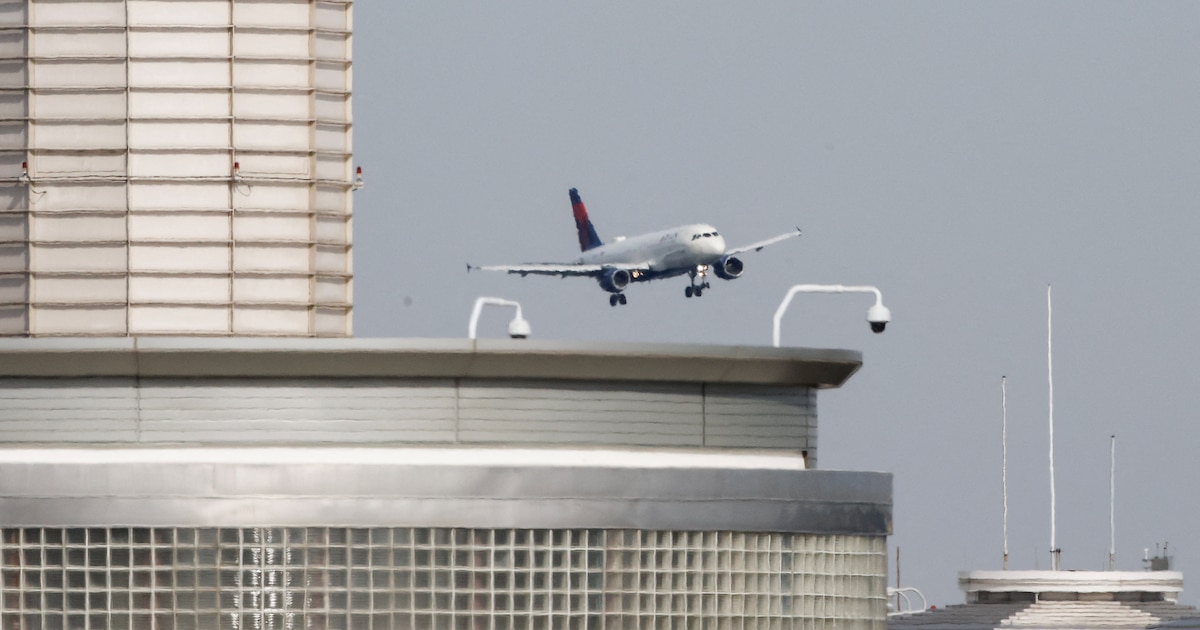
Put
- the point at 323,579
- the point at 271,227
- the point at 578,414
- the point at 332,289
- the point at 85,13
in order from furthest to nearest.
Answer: the point at 332,289 → the point at 271,227 → the point at 85,13 → the point at 578,414 → the point at 323,579

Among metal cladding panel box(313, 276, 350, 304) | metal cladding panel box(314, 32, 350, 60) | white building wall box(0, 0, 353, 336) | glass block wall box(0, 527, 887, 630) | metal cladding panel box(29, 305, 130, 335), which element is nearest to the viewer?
glass block wall box(0, 527, 887, 630)

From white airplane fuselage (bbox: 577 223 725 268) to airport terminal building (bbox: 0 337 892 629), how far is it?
103m

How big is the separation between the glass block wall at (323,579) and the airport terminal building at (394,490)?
39 millimetres

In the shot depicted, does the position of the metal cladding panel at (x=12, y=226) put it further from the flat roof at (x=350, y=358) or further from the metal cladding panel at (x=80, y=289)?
the flat roof at (x=350, y=358)

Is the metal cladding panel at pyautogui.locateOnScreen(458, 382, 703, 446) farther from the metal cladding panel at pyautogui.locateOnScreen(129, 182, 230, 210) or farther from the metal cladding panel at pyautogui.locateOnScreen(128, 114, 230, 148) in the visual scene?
the metal cladding panel at pyautogui.locateOnScreen(128, 114, 230, 148)

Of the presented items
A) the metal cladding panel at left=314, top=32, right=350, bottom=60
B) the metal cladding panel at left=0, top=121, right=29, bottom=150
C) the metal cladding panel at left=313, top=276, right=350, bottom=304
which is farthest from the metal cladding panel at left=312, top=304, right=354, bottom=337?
the metal cladding panel at left=0, top=121, right=29, bottom=150

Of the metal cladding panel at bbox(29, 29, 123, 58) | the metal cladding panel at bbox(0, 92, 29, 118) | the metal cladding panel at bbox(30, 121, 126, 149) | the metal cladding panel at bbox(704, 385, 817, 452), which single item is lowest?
the metal cladding panel at bbox(704, 385, 817, 452)

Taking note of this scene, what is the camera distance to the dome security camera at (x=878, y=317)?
2121 inches

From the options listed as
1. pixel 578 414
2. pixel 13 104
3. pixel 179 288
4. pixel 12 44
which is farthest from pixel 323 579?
pixel 12 44

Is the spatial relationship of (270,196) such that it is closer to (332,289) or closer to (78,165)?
(332,289)

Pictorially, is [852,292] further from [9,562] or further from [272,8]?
[9,562]

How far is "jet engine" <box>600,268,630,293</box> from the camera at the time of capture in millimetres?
155125

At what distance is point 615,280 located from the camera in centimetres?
15550

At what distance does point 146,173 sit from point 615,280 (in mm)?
101995
